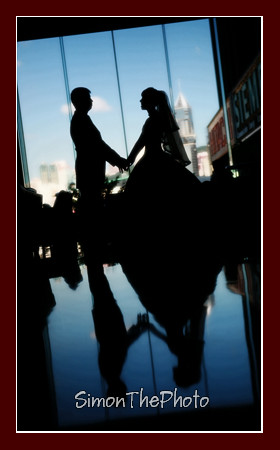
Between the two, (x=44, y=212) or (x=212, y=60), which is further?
A: (x=212, y=60)

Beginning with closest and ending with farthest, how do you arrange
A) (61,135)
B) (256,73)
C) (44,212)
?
(44,212)
(256,73)
(61,135)

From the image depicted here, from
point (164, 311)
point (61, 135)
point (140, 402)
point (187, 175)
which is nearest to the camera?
point (140, 402)

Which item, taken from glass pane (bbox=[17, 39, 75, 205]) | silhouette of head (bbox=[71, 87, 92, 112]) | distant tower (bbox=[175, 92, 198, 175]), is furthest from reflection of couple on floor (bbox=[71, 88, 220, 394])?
glass pane (bbox=[17, 39, 75, 205])

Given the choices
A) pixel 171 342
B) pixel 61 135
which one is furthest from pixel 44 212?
pixel 61 135

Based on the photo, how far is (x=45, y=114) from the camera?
7805mm

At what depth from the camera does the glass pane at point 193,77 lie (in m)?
7.43

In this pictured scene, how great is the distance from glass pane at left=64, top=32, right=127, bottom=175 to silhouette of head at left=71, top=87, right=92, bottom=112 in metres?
4.74

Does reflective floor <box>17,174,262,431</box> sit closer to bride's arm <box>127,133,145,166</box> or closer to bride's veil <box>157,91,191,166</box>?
bride's arm <box>127,133,145,166</box>

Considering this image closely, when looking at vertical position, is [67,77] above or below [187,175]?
above

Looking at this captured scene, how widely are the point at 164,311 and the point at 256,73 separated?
278 inches

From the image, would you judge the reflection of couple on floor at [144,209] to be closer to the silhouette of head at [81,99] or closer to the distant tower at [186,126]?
the silhouette of head at [81,99]

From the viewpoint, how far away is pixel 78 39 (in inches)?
298
